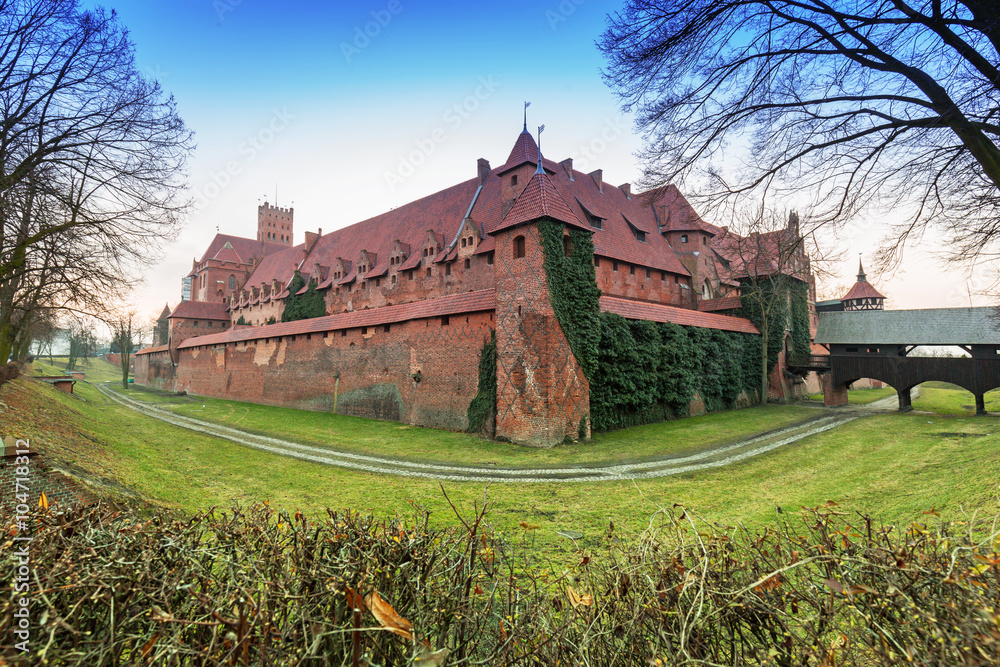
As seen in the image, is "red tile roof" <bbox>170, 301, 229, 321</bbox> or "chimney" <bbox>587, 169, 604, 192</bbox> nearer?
"chimney" <bbox>587, 169, 604, 192</bbox>

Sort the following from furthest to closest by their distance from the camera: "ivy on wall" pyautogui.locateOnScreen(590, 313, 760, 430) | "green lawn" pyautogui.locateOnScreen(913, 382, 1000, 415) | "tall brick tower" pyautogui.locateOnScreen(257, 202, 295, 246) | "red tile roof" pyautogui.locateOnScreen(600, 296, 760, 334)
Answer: "tall brick tower" pyautogui.locateOnScreen(257, 202, 295, 246)
"green lawn" pyautogui.locateOnScreen(913, 382, 1000, 415)
"red tile roof" pyautogui.locateOnScreen(600, 296, 760, 334)
"ivy on wall" pyautogui.locateOnScreen(590, 313, 760, 430)

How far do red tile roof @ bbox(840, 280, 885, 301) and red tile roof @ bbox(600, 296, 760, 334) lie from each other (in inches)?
1101

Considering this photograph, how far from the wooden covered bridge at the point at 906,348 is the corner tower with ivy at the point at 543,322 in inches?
661

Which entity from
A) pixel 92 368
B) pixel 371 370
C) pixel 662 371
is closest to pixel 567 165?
pixel 662 371

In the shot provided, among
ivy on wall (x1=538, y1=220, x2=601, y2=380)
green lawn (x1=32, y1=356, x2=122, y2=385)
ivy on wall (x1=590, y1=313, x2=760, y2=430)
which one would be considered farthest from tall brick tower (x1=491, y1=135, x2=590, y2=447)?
green lawn (x1=32, y1=356, x2=122, y2=385)

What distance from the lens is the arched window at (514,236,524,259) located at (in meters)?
16.4

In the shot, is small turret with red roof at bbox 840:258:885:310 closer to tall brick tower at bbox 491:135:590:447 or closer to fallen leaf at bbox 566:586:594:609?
tall brick tower at bbox 491:135:590:447

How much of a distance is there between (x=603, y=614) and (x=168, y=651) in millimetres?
1732

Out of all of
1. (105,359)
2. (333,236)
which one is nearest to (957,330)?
(333,236)

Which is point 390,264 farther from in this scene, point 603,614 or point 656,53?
point 603,614

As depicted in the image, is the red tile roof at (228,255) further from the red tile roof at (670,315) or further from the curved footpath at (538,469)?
the red tile roof at (670,315)

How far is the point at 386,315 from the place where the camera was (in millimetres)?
21172

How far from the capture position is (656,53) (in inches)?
→ 195

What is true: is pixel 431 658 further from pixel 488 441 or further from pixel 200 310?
pixel 200 310
